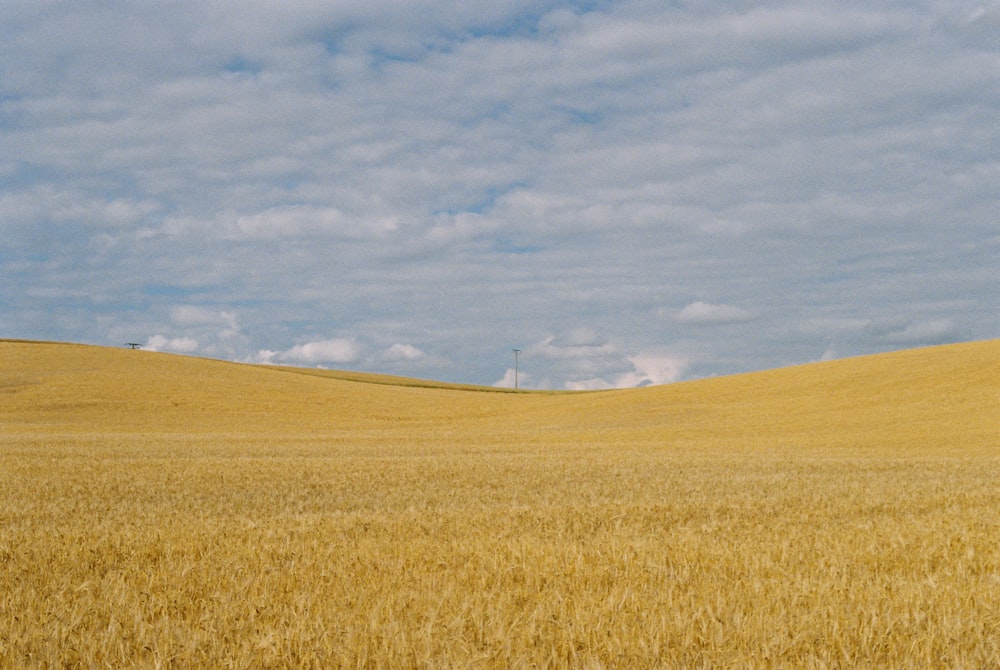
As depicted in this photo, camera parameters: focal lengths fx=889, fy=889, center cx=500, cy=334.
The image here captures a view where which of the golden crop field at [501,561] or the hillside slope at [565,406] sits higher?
the hillside slope at [565,406]

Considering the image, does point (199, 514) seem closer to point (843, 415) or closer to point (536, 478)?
point (536, 478)

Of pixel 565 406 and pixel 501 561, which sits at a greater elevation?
pixel 565 406

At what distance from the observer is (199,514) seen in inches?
527

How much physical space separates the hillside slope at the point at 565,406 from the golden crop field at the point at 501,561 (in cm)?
1260

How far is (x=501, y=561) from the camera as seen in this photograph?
329 inches

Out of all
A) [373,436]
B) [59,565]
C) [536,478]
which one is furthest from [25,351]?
[59,565]

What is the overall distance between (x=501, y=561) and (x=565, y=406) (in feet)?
181

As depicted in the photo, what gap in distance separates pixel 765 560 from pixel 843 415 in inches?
1601

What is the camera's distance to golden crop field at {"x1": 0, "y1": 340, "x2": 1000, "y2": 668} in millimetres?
5621

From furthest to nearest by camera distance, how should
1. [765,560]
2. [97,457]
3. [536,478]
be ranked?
1. [97,457]
2. [536,478]
3. [765,560]

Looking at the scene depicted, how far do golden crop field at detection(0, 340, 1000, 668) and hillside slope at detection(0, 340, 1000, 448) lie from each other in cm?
Answer: 1260

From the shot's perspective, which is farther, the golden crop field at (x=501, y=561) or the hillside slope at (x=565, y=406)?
the hillside slope at (x=565, y=406)

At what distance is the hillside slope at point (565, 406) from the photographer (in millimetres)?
42188

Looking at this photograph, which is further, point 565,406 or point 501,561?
point 565,406
